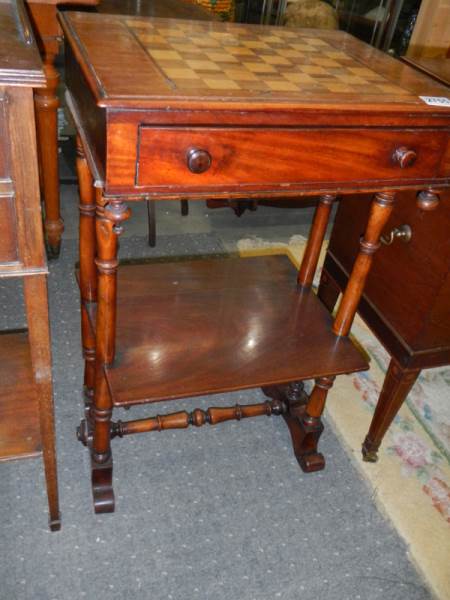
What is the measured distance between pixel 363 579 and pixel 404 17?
3.15m

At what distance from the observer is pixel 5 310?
202 centimetres

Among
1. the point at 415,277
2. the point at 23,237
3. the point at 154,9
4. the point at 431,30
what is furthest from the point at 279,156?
the point at 431,30

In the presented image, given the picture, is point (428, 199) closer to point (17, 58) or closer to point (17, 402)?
point (17, 58)

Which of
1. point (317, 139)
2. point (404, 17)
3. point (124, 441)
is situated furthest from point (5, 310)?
point (404, 17)

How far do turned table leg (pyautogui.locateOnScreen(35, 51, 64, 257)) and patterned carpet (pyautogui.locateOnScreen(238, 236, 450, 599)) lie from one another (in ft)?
3.76

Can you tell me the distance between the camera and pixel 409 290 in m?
1.44

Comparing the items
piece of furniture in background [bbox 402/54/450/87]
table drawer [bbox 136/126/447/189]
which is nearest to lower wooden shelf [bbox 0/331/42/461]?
table drawer [bbox 136/126/447/189]

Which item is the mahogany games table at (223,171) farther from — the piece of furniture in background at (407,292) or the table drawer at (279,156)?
the piece of furniture in background at (407,292)

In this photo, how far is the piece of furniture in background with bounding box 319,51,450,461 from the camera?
52.9 inches

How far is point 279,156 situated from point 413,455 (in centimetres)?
111

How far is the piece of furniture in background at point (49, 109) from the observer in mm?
1629

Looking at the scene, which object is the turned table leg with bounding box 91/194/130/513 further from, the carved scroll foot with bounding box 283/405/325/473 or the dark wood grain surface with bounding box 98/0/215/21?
the dark wood grain surface with bounding box 98/0/215/21

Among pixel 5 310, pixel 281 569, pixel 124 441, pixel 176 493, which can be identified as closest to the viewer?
pixel 281 569

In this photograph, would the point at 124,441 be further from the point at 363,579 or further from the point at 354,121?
the point at 354,121
